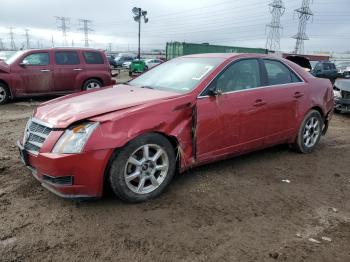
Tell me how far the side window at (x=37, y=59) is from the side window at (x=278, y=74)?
785 cm

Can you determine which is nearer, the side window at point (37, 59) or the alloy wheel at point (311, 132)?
the alloy wheel at point (311, 132)

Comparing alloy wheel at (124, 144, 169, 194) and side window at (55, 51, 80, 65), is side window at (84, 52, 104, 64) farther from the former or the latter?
alloy wheel at (124, 144, 169, 194)

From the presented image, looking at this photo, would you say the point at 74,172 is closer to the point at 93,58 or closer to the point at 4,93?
the point at 4,93

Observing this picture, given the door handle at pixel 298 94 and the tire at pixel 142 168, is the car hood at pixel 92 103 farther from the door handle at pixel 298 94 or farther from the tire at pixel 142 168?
the door handle at pixel 298 94

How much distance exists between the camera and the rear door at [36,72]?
1057 cm

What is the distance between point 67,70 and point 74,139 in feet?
27.9

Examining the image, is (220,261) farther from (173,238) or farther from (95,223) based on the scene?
(95,223)

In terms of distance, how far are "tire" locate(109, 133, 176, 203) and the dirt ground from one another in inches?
5.5

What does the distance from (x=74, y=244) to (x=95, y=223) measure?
0.36 metres

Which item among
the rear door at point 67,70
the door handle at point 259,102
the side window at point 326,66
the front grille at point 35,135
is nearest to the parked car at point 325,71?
the side window at point 326,66

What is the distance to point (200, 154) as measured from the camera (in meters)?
4.20

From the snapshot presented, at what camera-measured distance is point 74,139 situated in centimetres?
338

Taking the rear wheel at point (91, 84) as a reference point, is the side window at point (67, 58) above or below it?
above

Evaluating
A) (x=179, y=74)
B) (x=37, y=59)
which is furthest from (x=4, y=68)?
(x=179, y=74)
